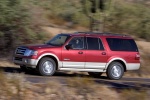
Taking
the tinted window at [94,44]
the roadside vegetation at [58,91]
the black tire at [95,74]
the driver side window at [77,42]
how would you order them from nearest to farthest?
the roadside vegetation at [58,91], the driver side window at [77,42], the tinted window at [94,44], the black tire at [95,74]

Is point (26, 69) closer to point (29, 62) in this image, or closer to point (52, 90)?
point (29, 62)

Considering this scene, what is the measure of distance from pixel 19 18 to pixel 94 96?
38.2 ft

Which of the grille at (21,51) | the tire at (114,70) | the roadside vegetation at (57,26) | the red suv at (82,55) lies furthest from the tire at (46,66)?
the roadside vegetation at (57,26)

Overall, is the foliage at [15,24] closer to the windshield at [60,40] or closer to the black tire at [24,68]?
the black tire at [24,68]

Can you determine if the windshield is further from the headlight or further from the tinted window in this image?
the headlight

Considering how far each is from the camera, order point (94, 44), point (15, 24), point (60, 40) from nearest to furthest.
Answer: point (60, 40), point (94, 44), point (15, 24)

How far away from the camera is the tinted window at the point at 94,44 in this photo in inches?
776

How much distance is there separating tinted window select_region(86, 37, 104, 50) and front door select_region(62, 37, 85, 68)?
0.31 metres

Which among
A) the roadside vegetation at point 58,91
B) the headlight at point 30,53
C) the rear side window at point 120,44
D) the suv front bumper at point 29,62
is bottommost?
the roadside vegetation at point 58,91

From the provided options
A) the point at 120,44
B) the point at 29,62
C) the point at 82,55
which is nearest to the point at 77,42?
the point at 82,55

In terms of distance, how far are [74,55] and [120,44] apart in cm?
220

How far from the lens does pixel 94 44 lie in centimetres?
1984

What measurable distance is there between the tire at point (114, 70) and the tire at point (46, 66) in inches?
95.8

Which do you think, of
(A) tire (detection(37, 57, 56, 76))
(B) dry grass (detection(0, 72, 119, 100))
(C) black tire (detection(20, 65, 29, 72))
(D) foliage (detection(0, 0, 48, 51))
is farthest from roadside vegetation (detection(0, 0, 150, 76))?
(B) dry grass (detection(0, 72, 119, 100))
